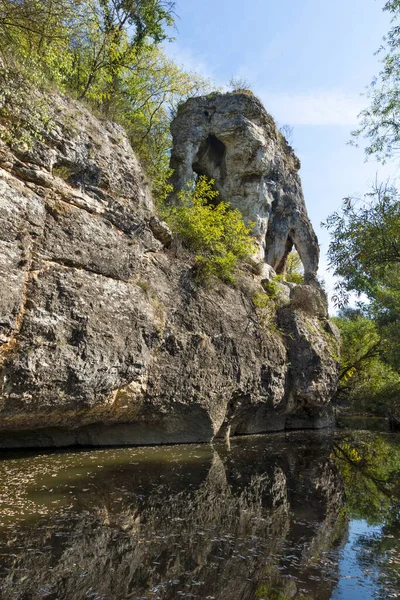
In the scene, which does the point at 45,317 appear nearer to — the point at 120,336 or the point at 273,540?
the point at 120,336

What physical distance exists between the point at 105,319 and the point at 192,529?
244 inches

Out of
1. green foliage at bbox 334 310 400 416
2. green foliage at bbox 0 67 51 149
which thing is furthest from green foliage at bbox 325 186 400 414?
green foliage at bbox 0 67 51 149

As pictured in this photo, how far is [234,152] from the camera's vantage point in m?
23.2

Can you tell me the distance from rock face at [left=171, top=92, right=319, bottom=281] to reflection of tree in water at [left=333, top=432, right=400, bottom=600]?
36.9 feet

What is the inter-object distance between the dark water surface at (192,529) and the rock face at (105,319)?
1531 mm

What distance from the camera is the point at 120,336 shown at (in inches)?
459

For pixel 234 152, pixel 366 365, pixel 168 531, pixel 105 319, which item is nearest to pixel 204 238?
pixel 105 319

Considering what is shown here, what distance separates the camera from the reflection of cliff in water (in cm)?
466

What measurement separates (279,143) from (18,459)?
23.4 metres

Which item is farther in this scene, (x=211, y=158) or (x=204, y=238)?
(x=211, y=158)

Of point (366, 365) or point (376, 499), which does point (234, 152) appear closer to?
point (366, 365)

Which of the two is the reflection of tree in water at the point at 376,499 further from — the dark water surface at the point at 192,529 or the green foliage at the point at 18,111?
the green foliage at the point at 18,111

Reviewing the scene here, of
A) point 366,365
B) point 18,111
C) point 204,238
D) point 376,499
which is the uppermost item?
point 18,111

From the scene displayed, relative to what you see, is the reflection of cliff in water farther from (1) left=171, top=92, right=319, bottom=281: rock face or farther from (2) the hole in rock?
(2) the hole in rock
